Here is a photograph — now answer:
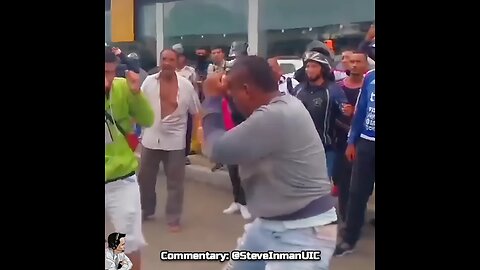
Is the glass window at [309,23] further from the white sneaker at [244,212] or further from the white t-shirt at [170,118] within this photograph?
the white sneaker at [244,212]

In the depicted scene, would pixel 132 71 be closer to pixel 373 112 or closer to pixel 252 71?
pixel 252 71

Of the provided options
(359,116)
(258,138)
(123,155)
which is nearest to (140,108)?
(123,155)

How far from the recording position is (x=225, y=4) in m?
3.47

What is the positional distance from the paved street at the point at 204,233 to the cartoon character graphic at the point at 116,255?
0.13m

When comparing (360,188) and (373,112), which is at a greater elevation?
(373,112)

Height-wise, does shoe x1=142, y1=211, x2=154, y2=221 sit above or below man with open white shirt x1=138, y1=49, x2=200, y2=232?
below

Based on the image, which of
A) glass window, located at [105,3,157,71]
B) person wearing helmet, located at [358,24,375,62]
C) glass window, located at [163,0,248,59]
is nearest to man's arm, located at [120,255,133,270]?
glass window, located at [105,3,157,71]

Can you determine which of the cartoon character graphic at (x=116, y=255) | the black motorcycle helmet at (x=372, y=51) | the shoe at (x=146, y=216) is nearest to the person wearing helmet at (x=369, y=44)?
the black motorcycle helmet at (x=372, y=51)

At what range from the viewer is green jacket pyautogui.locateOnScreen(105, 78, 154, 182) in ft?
11.5

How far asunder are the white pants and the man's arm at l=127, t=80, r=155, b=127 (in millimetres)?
306

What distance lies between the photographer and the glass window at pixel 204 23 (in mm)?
3463

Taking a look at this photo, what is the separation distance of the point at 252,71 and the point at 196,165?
0.55 metres

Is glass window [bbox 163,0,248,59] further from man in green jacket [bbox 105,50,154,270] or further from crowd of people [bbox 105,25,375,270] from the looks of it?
man in green jacket [bbox 105,50,154,270]

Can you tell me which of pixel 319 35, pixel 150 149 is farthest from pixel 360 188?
pixel 150 149
